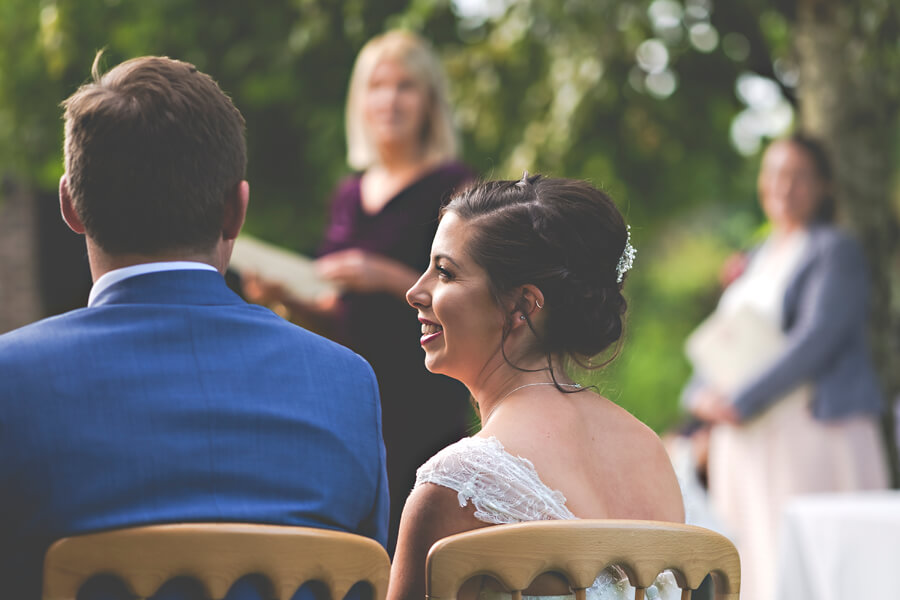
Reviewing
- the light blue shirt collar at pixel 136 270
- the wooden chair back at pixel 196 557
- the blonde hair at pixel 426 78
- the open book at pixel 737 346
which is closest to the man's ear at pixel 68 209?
the light blue shirt collar at pixel 136 270

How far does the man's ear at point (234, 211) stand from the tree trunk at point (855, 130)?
425cm

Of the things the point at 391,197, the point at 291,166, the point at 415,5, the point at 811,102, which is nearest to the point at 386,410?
the point at 391,197

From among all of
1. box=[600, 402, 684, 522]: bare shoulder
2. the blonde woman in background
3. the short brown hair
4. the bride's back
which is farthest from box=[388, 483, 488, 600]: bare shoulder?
the blonde woman in background

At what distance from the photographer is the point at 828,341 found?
14.8ft

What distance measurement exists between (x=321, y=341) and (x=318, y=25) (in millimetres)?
4935

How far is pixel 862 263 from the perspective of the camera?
4.63 meters

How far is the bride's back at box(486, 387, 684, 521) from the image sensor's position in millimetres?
1722

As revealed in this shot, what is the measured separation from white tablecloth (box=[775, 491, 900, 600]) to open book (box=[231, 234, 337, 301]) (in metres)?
1.68

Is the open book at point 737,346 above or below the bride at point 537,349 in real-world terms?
below

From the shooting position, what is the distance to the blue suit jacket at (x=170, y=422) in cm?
139

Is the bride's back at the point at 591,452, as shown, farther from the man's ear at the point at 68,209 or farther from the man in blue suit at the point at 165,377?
the man's ear at the point at 68,209

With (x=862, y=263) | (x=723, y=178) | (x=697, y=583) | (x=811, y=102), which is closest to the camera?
(x=697, y=583)

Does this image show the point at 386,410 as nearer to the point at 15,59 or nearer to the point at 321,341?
the point at 321,341

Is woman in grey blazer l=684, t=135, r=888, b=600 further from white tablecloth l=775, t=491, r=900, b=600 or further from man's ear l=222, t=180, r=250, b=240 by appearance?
man's ear l=222, t=180, r=250, b=240
